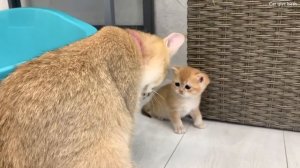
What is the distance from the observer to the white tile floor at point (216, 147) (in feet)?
3.88

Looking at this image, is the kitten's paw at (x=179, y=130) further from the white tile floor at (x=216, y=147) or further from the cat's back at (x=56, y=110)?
the cat's back at (x=56, y=110)

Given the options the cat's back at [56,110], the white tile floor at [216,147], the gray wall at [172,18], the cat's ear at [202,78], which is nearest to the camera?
the cat's back at [56,110]

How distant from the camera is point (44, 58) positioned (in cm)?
82

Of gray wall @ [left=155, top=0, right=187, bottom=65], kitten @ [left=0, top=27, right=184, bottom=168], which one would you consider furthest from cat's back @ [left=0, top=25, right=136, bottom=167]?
gray wall @ [left=155, top=0, right=187, bottom=65]

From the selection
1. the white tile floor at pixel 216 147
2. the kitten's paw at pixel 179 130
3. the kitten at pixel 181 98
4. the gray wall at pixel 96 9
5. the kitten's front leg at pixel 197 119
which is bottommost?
the white tile floor at pixel 216 147

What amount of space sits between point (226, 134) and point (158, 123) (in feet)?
0.99

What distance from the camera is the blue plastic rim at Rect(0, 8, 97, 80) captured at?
1422mm

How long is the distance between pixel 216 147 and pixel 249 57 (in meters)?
0.36

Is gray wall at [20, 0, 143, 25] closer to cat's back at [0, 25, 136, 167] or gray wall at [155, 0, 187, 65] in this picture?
gray wall at [155, 0, 187, 65]

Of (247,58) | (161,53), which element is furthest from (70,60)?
(247,58)

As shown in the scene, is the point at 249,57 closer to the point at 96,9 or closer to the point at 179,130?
the point at 179,130

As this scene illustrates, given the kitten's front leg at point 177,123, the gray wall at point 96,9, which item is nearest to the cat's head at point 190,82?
the kitten's front leg at point 177,123

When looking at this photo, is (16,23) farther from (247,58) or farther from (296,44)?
(296,44)

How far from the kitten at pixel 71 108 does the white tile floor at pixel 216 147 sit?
0.37 metres
